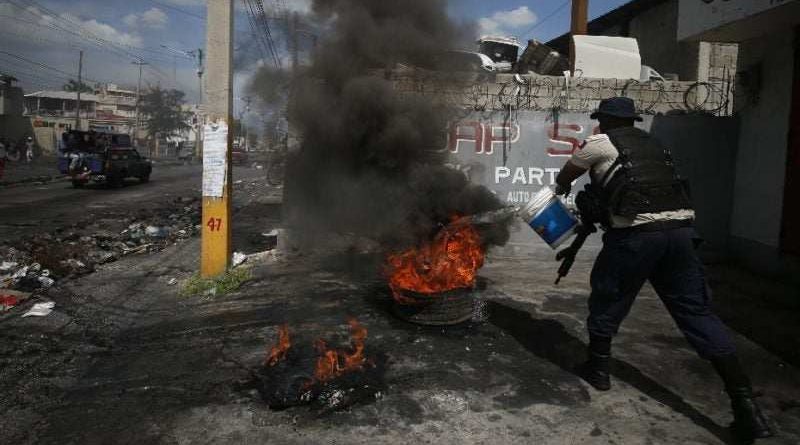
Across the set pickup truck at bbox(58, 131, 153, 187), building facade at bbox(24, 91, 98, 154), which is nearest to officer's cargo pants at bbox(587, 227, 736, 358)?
pickup truck at bbox(58, 131, 153, 187)

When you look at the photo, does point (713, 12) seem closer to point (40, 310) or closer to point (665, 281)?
point (665, 281)

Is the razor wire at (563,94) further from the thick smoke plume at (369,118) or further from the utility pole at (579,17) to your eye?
the utility pole at (579,17)

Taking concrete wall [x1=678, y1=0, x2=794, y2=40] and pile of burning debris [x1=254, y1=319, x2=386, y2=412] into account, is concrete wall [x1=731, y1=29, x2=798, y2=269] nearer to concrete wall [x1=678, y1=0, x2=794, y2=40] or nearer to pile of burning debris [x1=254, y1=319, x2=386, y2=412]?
concrete wall [x1=678, y1=0, x2=794, y2=40]

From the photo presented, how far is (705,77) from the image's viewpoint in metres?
9.28

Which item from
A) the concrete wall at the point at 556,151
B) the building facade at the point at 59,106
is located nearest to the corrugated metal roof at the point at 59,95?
the building facade at the point at 59,106

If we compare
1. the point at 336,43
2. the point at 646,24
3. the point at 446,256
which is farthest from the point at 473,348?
the point at 646,24

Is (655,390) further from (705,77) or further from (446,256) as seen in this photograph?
(705,77)

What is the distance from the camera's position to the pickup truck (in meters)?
18.4

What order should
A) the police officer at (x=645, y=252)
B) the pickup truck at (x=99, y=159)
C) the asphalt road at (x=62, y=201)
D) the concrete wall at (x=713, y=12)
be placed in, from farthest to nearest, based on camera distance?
1. the pickup truck at (x=99, y=159)
2. the asphalt road at (x=62, y=201)
3. the concrete wall at (x=713, y=12)
4. the police officer at (x=645, y=252)

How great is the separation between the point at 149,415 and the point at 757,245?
25.2ft

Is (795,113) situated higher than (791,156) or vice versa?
(795,113)

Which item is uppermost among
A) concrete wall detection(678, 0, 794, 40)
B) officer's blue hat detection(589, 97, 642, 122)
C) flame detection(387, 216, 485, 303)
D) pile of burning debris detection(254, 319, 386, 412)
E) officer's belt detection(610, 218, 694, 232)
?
concrete wall detection(678, 0, 794, 40)

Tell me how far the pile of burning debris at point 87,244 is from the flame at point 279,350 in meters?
3.87

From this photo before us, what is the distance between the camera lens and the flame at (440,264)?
177 inches
